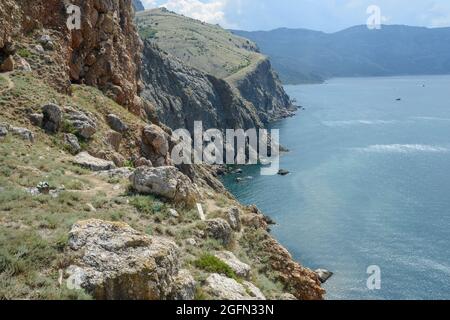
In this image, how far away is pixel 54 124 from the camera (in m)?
34.5

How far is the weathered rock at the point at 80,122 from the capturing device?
36041 millimetres

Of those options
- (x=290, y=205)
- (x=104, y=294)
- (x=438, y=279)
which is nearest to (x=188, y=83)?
(x=290, y=205)

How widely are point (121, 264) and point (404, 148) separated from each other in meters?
136

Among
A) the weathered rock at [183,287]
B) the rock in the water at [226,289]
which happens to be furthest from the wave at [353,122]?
the weathered rock at [183,287]

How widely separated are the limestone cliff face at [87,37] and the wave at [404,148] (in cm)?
9922

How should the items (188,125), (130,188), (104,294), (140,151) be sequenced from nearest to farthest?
(104,294), (130,188), (140,151), (188,125)

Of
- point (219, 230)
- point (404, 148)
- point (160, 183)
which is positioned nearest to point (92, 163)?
point (160, 183)

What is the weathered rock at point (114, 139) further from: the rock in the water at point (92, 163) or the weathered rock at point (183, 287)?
the weathered rock at point (183, 287)

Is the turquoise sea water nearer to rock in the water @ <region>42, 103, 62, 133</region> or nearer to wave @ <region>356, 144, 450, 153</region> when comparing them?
wave @ <region>356, 144, 450, 153</region>

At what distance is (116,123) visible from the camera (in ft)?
142

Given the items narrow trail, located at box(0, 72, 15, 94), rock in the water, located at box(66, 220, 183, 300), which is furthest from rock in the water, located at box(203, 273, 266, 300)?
narrow trail, located at box(0, 72, 15, 94)

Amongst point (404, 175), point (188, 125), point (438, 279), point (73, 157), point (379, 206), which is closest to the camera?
point (73, 157)

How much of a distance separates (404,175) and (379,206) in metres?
23.4
